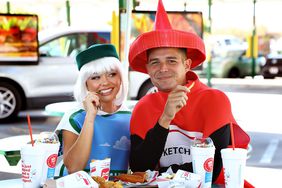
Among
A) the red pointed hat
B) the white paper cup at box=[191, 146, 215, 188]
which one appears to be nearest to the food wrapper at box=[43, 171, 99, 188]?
the white paper cup at box=[191, 146, 215, 188]

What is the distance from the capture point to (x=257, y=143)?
26.7 ft

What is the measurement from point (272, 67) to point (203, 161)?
18879 millimetres

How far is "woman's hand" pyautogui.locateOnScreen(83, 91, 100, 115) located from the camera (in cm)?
226

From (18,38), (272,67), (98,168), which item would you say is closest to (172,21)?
(18,38)

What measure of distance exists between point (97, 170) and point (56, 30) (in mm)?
8087

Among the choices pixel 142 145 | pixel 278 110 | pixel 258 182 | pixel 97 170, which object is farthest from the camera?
pixel 278 110

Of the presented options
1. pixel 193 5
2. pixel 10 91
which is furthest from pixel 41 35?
pixel 193 5

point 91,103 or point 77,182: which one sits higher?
point 91,103

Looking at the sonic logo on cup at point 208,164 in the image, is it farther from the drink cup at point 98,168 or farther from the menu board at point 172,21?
the menu board at point 172,21

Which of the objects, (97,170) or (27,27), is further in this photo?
(27,27)

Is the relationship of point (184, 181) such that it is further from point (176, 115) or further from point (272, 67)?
point (272, 67)

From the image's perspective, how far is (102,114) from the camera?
97.9 inches

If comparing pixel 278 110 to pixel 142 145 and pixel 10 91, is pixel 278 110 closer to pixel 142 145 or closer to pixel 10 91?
pixel 10 91

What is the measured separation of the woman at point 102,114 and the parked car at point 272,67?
59.2 feet
